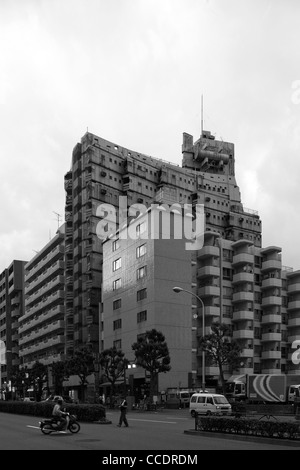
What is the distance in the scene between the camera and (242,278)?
324ft

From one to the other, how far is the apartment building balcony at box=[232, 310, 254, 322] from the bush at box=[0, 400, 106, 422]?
4789cm

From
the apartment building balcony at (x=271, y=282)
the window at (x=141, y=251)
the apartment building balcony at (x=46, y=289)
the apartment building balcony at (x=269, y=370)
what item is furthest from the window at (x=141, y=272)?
the apartment building balcony at (x=46, y=289)

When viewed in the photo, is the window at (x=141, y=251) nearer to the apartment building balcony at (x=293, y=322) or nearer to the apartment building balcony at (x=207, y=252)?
the apartment building balcony at (x=207, y=252)

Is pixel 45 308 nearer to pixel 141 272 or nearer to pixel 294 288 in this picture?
pixel 141 272

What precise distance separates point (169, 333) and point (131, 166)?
4135cm

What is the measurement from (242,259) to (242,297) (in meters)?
6.18

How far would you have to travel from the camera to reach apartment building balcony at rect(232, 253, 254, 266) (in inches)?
3910

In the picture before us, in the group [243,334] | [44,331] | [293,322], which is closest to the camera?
[243,334]

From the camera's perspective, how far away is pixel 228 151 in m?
143

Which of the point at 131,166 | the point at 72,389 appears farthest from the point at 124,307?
the point at 131,166

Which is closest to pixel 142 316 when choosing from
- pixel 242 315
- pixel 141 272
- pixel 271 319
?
pixel 141 272

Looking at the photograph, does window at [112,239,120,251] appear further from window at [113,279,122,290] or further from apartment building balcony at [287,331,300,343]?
apartment building balcony at [287,331,300,343]

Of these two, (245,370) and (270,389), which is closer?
(270,389)
